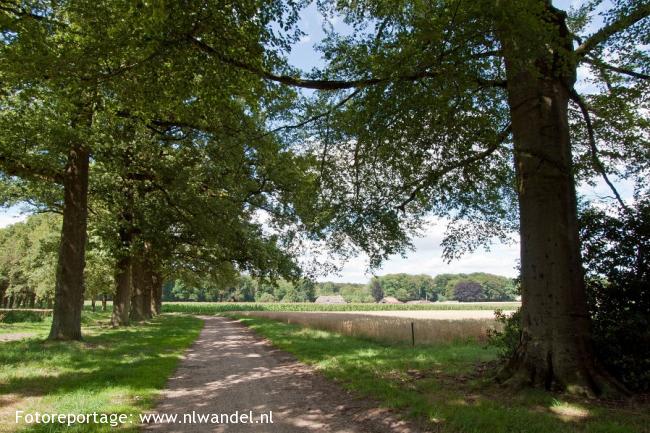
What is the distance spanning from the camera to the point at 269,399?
25.3 feet

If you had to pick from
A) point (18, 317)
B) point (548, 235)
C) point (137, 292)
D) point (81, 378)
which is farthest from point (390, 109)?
point (18, 317)

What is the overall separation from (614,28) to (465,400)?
6.72 m

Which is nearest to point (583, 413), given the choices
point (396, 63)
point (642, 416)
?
point (642, 416)

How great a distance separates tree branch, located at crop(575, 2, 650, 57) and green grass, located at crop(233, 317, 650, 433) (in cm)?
589

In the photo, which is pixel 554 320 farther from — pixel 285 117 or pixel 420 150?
pixel 285 117

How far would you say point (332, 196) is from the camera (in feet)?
41.6

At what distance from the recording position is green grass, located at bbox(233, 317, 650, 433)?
539 cm

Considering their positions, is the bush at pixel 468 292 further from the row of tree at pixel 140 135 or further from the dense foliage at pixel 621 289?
the dense foliage at pixel 621 289

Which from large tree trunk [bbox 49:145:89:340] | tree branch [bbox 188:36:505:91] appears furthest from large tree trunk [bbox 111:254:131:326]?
tree branch [bbox 188:36:505:91]

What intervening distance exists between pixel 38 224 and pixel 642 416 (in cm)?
7119

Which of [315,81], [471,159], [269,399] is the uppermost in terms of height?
[315,81]

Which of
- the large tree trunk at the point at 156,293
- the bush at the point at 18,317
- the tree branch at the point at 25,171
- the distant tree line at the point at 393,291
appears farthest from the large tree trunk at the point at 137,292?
the distant tree line at the point at 393,291

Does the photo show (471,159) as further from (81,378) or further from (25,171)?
(25,171)

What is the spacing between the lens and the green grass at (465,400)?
539cm
